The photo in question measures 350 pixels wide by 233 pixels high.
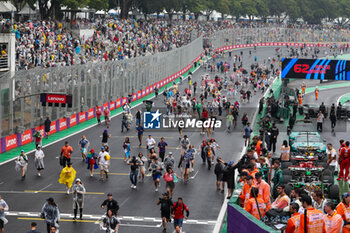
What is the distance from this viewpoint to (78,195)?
1902cm

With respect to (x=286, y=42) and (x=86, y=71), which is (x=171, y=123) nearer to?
(x=86, y=71)

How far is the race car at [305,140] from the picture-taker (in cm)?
2741

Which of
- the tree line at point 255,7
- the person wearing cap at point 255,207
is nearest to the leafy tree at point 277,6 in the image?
the tree line at point 255,7

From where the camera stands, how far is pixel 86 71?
4016 centimetres

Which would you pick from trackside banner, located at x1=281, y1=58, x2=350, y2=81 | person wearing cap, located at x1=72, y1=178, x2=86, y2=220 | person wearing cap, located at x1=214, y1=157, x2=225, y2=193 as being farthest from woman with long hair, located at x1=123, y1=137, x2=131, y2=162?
trackside banner, located at x1=281, y1=58, x2=350, y2=81

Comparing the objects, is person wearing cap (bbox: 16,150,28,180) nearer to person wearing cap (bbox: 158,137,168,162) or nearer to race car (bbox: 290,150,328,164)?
person wearing cap (bbox: 158,137,168,162)

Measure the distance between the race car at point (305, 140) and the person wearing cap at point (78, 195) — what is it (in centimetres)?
1170

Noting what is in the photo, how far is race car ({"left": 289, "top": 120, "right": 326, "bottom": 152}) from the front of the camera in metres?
27.4

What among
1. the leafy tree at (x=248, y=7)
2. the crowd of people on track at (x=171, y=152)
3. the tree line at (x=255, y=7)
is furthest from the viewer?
the leafy tree at (x=248, y=7)

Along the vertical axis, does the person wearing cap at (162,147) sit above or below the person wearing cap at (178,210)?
above

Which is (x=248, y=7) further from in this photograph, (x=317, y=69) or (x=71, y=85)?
(x=71, y=85)

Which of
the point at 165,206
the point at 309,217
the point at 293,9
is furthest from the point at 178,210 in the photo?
the point at 293,9

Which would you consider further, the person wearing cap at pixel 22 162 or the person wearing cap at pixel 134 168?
the person wearing cap at pixel 22 162

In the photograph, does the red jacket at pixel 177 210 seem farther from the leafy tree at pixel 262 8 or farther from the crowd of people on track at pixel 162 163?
the leafy tree at pixel 262 8
